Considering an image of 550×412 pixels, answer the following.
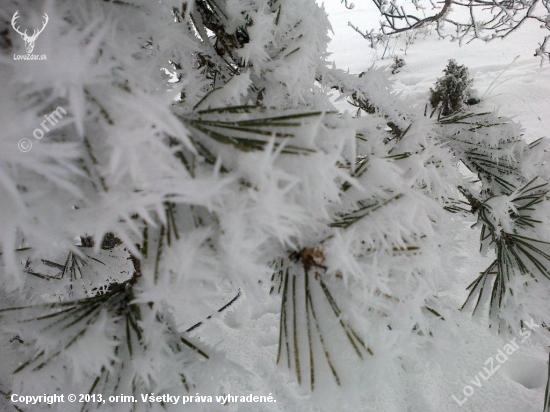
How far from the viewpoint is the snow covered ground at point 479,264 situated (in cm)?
93

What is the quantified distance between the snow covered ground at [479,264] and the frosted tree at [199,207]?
0.37 feet

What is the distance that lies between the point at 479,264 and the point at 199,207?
156 cm

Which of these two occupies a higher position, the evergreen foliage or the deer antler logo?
the evergreen foliage

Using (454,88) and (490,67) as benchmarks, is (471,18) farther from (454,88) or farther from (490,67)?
(490,67)

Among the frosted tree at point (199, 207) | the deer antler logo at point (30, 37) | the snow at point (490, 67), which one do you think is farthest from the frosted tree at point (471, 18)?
the deer antler logo at point (30, 37)

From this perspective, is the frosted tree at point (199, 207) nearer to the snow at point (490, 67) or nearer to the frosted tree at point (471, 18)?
the frosted tree at point (471, 18)

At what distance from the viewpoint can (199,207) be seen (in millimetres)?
270

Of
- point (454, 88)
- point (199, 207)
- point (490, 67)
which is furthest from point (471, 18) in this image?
point (490, 67)

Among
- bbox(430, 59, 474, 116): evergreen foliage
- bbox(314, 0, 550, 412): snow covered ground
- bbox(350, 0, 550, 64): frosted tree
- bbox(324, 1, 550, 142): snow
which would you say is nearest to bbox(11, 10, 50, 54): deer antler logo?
bbox(314, 0, 550, 412): snow covered ground

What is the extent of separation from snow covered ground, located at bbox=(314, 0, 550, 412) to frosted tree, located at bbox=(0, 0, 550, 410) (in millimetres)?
114

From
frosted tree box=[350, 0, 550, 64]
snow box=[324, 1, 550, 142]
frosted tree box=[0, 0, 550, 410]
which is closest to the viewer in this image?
frosted tree box=[0, 0, 550, 410]

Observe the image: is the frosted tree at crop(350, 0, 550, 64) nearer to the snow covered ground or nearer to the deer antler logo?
the snow covered ground

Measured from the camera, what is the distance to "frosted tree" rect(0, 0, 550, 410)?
0.22 metres

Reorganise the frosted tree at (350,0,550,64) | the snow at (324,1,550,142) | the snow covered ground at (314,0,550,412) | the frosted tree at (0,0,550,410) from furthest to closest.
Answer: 1. the snow at (324,1,550,142)
2. the frosted tree at (350,0,550,64)
3. the snow covered ground at (314,0,550,412)
4. the frosted tree at (0,0,550,410)
